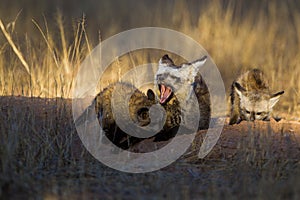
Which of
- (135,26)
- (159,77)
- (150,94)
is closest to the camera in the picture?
(150,94)

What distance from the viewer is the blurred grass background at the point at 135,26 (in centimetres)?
843

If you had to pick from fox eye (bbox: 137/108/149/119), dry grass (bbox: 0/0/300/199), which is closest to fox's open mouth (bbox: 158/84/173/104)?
fox eye (bbox: 137/108/149/119)

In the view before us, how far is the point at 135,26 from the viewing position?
53.0ft

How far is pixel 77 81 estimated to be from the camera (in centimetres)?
927

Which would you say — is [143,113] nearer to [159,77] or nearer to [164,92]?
[164,92]

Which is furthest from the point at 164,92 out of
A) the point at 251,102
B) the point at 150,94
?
the point at 251,102

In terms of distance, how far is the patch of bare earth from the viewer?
16.6ft

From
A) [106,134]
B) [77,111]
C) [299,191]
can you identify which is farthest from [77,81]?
[299,191]

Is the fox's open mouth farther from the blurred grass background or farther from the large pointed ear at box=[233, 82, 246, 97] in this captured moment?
the large pointed ear at box=[233, 82, 246, 97]

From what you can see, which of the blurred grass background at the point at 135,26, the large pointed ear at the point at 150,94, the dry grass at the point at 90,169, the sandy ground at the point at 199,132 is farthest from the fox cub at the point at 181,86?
the dry grass at the point at 90,169

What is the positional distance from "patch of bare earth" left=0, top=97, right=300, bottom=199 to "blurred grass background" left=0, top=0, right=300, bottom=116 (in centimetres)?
71

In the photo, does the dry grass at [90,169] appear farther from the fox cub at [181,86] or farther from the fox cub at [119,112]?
the fox cub at [181,86]

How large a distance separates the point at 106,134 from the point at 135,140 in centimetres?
36

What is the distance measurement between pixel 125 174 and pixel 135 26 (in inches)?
424
